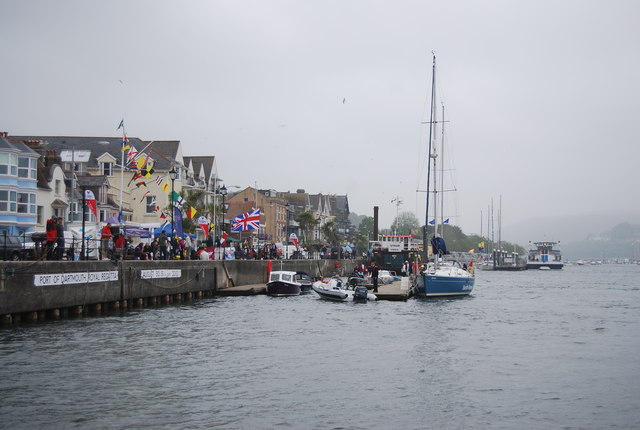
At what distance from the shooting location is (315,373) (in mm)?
26516

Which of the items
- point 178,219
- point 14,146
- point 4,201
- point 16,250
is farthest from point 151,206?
point 16,250

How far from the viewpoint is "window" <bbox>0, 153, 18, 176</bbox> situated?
62344mm

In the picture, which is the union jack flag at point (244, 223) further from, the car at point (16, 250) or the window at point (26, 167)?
the car at point (16, 250)

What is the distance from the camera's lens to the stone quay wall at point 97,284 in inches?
1312

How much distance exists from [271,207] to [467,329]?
107041 millimetres

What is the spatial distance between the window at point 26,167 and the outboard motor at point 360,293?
30179 millimetres

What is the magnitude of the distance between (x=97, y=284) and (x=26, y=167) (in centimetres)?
2859

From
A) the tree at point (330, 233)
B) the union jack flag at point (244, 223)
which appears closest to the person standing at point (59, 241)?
the union jack flag at point (244, 223)

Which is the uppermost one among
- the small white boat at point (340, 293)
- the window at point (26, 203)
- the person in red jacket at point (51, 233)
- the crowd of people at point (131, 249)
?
the window at point (26, 203)

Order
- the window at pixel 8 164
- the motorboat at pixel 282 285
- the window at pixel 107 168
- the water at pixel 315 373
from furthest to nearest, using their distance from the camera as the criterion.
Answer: the window at pixel 107 168 → the window at pixel 8 164 → the motorboat at pixel 282 285 → the water at pixel 315 373

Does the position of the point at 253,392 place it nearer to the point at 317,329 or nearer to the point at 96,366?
the point at 96,366

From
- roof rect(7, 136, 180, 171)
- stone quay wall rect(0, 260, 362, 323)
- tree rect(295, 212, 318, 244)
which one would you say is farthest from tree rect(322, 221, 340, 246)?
stone quay wall rect(0, 260, 362, 323)

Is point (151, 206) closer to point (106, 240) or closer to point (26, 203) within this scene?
point (26, 203)

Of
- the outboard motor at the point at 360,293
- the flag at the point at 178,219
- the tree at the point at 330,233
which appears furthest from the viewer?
the tree at the point at 330,233
